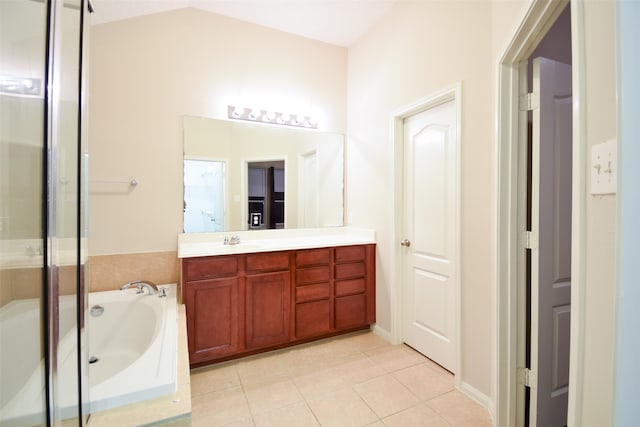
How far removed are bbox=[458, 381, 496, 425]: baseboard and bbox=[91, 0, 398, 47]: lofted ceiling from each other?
302 cm

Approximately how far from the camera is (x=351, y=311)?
8.94ft

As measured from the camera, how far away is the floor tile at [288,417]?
65.1 inches

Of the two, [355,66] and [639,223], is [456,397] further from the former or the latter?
[355,66]

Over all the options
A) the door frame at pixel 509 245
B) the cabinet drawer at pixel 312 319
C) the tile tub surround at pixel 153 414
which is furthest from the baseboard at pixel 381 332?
the tile tub surround at pixel 153 414

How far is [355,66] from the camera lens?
3.14 m

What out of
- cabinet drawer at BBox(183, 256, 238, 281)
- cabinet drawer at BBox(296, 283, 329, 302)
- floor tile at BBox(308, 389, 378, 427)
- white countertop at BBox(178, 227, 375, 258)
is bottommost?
floor tile at BBox(308, 389, 378, 427)

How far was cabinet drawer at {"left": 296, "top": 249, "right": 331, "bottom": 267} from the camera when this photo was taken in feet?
8.17

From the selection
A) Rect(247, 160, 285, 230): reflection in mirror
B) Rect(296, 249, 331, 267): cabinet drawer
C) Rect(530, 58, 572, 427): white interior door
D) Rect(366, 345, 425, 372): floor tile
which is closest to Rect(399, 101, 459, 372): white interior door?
Rect(366, 345, 425, 372): floor tile

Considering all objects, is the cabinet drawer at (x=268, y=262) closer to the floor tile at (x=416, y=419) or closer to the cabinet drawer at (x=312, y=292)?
the cabinet drawer at (x=312, y=292)

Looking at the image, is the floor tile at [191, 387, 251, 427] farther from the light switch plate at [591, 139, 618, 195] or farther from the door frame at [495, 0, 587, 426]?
the light switch plate at [591, 139, 618, 195]

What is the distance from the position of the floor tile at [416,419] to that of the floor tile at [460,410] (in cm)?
4

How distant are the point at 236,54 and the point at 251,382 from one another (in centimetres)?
279

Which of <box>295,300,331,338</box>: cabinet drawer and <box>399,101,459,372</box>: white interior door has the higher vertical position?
<box>399,101,459,372</box>: white interior door

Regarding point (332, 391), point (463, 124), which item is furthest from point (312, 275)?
point (463, 124)
